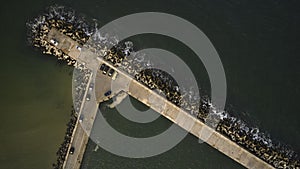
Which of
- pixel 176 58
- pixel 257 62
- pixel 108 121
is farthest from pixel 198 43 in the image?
pixel 108 121

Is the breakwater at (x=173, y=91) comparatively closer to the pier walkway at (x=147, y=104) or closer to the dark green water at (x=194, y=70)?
the pier walkway at (x=147, y=104)

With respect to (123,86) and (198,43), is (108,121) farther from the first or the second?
(198,43)

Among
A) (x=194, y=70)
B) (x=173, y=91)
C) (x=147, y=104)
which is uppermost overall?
(x=194, y=70)

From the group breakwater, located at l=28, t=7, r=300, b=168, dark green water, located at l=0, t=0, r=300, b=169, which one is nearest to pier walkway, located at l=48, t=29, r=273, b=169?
breakwater, located at l=28, t=7, r=300, b=168

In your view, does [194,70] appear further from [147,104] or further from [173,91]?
[147,104]

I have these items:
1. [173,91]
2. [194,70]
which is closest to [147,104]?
[173,91]

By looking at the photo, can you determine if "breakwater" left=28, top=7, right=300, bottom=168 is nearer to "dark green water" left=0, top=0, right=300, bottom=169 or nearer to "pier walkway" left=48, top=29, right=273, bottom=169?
"pier walkway" left=48, top=29, right=273, bottom=169

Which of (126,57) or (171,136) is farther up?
(126,57)
